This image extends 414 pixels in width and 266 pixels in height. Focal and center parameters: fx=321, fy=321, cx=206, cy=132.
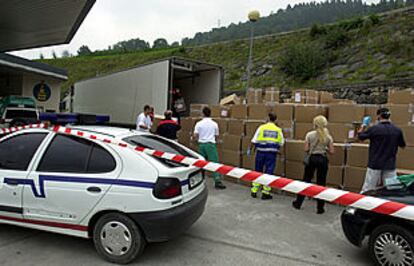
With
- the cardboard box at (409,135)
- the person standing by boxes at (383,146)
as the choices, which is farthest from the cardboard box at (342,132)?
the person standing by boxes at (383,146)

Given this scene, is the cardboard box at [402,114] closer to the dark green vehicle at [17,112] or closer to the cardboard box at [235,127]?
the cardboard box at [235,127]

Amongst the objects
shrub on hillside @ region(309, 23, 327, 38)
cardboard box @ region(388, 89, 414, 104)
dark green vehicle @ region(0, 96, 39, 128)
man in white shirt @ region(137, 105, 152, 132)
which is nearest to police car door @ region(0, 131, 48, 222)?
man in white shirt @ region(137, 105, 152, 132)

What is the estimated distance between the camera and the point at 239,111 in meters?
7.93

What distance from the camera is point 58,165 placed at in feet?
11.9

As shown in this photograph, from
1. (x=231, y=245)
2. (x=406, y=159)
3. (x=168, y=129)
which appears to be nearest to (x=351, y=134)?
(x=406, y=159)

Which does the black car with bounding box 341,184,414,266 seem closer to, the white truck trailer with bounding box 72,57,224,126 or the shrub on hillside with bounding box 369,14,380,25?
the white truck trailer with bounding box 72,57,224,126

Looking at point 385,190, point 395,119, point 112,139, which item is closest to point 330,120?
point 395,119

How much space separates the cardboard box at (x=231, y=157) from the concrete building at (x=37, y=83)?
37.2 ft

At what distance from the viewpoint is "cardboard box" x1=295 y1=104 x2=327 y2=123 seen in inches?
266

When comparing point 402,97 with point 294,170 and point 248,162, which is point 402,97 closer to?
point 294,170

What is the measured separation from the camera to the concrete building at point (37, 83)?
15609 mm

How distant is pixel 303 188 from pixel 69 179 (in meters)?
2.59

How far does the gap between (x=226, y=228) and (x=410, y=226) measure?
2.34 m

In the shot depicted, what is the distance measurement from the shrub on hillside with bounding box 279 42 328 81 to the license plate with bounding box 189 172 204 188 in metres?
16.7
